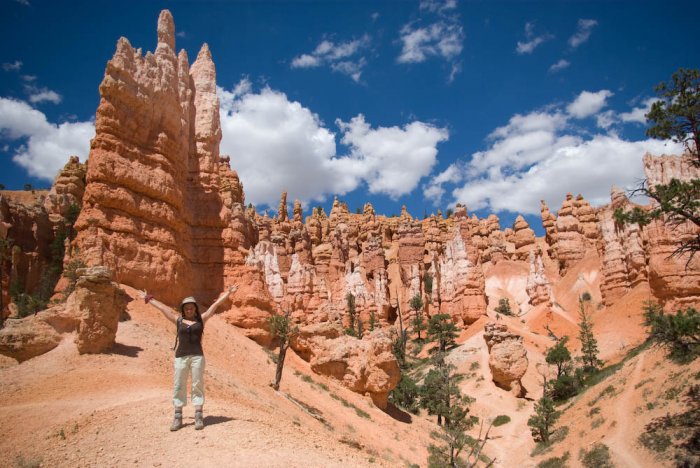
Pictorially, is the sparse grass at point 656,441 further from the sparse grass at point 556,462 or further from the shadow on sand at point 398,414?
the shadow on sand at point 398,414

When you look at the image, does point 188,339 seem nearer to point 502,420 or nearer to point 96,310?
point 96,310

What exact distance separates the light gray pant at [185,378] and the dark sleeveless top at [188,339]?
10cm

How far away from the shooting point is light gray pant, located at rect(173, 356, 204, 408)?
8.66 meters

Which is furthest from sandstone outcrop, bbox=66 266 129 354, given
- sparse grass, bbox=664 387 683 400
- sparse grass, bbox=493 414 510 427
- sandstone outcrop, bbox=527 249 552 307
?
sandstone outcrop, bbox=527 249 552 307

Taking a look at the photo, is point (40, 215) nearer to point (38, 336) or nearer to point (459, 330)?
point (38, 336)

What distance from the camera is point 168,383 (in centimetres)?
1330

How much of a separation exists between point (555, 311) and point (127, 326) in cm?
4647

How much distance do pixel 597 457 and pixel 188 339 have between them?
1833 centimetres

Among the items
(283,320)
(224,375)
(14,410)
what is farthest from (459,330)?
(14,410)

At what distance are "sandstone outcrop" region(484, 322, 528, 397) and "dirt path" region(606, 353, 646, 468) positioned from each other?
36.4 feet

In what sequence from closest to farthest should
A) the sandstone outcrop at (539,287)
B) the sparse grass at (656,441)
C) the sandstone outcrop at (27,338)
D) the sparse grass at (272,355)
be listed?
1. the sandstone outcrop at (27,338)
2. the sparse grass at (656,441)
3. the sparse grass at (272,355)
4. the sandstone outcrop at (539,287)

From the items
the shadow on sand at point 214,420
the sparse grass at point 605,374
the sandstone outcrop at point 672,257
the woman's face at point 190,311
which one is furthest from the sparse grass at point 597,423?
the woman's face at point 190,311

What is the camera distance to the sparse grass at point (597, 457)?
62.1 feet

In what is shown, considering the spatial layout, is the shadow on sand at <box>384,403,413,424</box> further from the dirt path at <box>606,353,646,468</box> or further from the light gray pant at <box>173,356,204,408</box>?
the light gray pant at <box>173,356,204,408</box>
